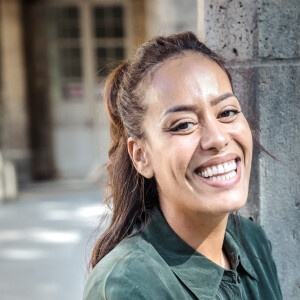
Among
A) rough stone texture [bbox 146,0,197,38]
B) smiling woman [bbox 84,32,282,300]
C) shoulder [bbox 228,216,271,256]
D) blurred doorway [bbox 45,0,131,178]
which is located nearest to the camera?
smiling woman [bbox 84,32,282,300]

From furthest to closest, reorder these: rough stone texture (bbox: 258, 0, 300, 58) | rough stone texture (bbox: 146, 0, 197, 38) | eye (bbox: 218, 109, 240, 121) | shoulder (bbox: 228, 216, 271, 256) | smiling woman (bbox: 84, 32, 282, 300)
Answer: rough stone texture (bbox: 146, 0, 197, 38)
rough stone texture (bbox: 258, 0, 300, 58)
shoulder (bbox: 228, 216, 271, 256)
eye (bbox: 218, 109, 240, 121)
smiling woman (bbox: 84, 32, 282, 300)

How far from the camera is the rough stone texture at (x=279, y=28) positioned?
6.58 feet

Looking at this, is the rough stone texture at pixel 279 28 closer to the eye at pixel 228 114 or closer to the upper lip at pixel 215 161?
the eye at pixel 228 114

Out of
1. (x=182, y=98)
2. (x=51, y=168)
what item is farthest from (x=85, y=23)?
(x=182, y=98)

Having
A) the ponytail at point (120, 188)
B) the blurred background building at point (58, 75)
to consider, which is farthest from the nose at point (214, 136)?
the blurred background building at point (58, 75)

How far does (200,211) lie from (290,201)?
2.48ft

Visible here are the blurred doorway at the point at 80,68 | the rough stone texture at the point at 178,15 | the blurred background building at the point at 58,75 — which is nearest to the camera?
the rough stone texture at the point at 178,15

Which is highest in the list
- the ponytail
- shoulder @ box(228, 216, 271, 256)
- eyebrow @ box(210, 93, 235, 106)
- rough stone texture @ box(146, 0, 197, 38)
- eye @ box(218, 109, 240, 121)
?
rough stone texture @ box(146, 0, 197, 38)

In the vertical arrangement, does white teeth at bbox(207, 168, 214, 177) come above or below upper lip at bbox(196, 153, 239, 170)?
below

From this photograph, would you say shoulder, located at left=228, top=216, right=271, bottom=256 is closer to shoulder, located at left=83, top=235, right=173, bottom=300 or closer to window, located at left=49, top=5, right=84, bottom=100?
shoulder, located at left=83, top=235, right=173, bottom=300

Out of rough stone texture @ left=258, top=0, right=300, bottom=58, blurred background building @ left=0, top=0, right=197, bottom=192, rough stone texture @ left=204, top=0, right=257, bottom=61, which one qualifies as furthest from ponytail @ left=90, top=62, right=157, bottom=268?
blurred background building @ left=0, top=0, right=197, bottom=192

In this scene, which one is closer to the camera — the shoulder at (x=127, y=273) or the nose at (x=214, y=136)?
the shoulder at (x=127, y=273)

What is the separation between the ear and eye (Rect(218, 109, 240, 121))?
11.3 inches

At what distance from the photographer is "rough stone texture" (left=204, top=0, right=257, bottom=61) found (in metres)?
2.03
